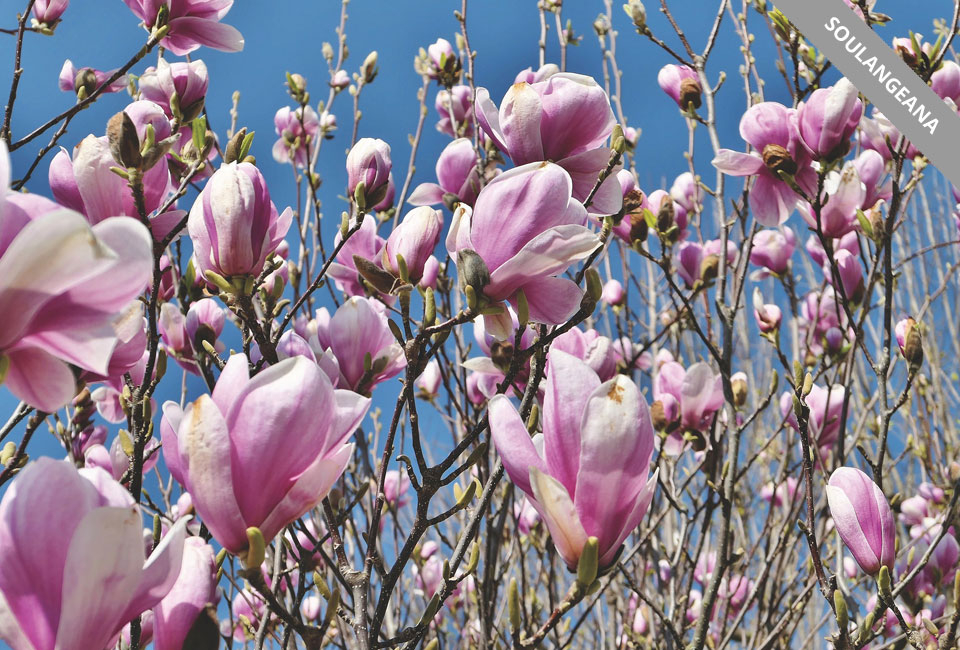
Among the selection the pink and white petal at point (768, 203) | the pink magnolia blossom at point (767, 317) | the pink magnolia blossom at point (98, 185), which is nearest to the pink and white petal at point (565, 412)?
the pink magnolia blossom at point (98, 185)

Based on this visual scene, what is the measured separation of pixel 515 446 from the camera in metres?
0.60

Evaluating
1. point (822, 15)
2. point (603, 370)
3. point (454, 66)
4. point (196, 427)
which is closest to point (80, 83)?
point (454, 66)

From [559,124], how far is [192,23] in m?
0.90

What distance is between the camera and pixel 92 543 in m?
0.45

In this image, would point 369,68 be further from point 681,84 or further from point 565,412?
point 565,412

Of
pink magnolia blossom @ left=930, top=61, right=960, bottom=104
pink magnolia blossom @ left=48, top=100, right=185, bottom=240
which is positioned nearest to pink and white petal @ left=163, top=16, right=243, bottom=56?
pink magnolia blossom @ left=48, top=100, right=185, bottom=240

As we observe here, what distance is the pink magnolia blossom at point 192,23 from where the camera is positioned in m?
1.42

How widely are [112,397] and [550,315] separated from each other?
1.06 meters

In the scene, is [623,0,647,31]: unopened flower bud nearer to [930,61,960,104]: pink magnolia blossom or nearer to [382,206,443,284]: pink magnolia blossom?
[930,61,960,104]: pink magnolia blossom

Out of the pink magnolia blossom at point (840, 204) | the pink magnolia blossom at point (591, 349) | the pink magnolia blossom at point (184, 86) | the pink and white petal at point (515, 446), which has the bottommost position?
the pink and white petal at point (515, 446)

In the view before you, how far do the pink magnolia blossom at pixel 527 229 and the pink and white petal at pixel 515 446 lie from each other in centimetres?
17

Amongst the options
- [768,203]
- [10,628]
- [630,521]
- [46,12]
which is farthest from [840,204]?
[46,12]

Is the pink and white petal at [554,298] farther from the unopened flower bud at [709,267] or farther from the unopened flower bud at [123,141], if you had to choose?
the unopened flower bud at [709,267]

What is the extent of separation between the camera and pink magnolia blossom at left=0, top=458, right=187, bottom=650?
Answer: 1.50 ft
